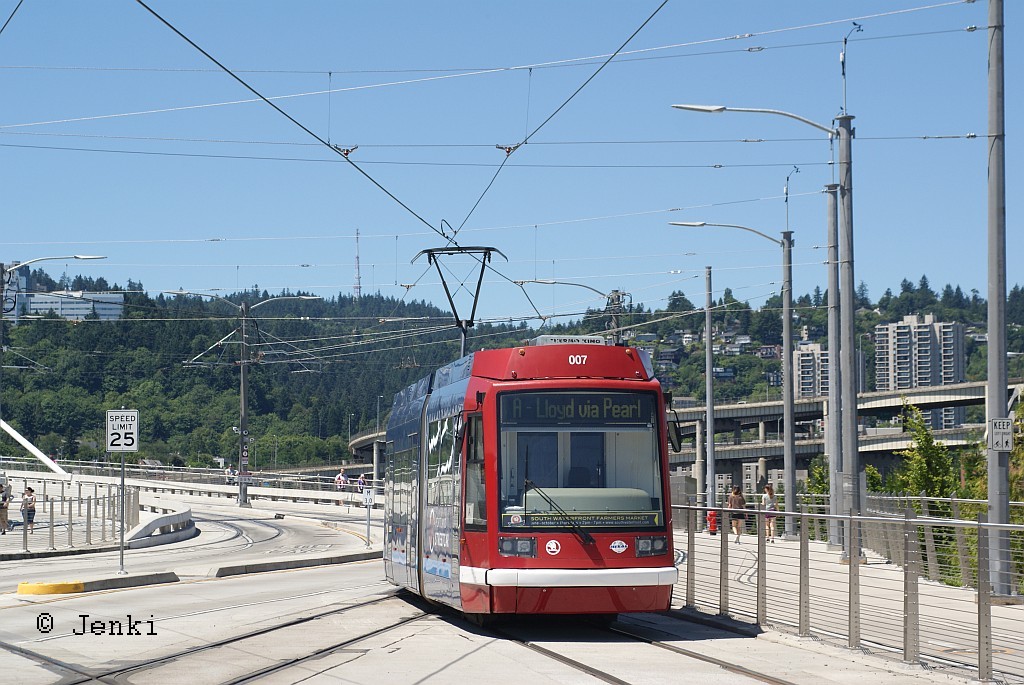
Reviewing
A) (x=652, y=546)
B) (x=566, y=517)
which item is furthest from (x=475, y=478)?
(x=652, y=546)

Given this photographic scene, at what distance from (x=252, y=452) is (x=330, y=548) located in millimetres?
131544

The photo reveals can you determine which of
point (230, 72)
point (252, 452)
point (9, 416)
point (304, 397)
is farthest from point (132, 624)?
point (304, 397)

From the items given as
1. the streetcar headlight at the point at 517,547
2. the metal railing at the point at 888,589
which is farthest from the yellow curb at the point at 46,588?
the metal railing at the point at 888,589

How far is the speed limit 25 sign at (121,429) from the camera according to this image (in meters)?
27.5

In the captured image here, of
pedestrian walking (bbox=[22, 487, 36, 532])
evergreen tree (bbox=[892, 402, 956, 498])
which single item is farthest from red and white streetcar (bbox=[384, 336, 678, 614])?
pedestrian walking (bbox=[22, 487, 36, 532])

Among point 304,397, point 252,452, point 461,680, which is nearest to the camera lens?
point 461,680

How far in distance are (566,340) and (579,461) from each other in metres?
1.69

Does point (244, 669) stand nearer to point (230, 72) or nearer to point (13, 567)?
point (230, 72)

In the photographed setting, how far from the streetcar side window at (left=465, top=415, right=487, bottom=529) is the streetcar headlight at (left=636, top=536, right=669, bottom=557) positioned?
1.69 m

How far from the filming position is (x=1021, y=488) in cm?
3000

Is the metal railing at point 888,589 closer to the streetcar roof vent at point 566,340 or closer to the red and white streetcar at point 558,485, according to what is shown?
the red and white streetcar at point 558,485

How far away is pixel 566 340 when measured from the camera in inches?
674

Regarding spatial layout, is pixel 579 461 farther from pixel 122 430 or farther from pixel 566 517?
pixel 122 430

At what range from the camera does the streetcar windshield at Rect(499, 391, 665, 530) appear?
15.7 metres
